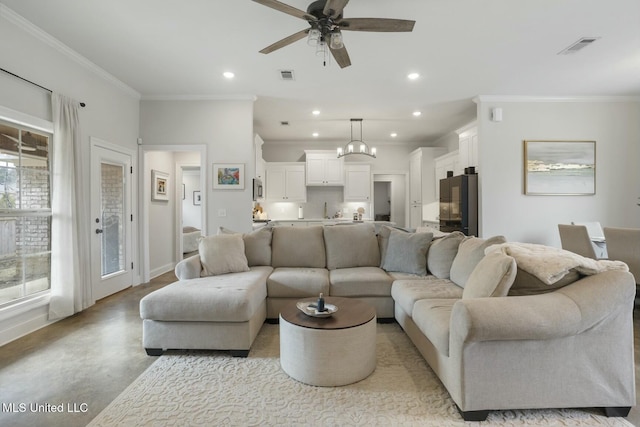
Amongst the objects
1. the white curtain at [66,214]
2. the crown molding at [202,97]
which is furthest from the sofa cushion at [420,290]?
the crown molding at [202,97]

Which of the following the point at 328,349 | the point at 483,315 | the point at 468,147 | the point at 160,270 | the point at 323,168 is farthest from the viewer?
the point at 323,168

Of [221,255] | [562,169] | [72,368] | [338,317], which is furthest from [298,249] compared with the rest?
[562,169]

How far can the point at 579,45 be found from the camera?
3.29 meters

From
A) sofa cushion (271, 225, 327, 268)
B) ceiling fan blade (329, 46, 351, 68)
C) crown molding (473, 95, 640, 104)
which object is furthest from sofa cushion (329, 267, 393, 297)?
crown molding (473, 95, 640, 104)

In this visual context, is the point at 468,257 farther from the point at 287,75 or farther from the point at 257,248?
the point at 287,75

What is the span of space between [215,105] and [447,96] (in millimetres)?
3569

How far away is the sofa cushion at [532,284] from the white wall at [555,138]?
3.19 meters

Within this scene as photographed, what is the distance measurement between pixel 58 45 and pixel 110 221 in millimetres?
2114

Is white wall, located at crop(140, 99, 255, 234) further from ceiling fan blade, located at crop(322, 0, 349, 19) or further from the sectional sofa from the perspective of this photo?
ceiling fan blade, located at crop(322, 0, 349, 19)

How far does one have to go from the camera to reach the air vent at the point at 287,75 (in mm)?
3887

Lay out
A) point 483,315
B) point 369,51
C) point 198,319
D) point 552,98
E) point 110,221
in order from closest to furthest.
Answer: point 483,315 < point 198,319 < point 369,51 < point 110,221 < point 552,98

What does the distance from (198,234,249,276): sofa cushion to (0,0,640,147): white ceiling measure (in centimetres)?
205

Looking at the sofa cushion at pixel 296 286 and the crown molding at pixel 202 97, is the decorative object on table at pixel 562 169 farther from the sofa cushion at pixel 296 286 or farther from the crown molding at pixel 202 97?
the crown molding at pixel 202 97

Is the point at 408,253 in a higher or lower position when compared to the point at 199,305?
higher
